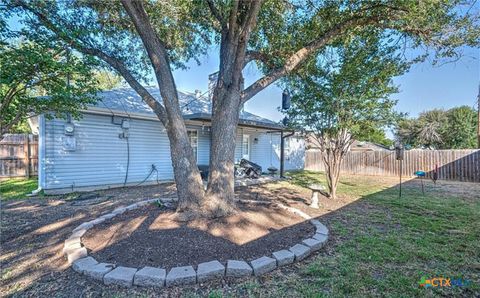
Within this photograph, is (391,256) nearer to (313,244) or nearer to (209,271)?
(313,244)

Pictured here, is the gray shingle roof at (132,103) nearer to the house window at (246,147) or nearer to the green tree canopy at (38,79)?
the house window at (246,147)

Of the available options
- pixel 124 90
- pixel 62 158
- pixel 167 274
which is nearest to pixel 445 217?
pixel 167 274

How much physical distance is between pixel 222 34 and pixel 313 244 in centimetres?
395

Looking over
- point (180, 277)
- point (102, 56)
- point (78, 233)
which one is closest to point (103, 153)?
point (102, 56)

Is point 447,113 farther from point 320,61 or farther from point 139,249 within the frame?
point 139,249

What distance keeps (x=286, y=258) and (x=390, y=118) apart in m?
5.39

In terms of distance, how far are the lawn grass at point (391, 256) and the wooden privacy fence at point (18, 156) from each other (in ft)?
40.3

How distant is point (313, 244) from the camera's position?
3350mm

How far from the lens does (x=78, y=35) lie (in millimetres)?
4105

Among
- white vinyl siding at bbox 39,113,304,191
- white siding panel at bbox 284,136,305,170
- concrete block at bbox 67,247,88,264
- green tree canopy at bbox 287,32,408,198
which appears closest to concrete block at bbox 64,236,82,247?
concrete block at bbox 67,247,88,264

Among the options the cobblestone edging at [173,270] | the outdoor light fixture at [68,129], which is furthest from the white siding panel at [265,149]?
the cobblestone edging at [173,270]

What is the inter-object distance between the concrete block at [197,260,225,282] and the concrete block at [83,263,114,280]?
0.98 m

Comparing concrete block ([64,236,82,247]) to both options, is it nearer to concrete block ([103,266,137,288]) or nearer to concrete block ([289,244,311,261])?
concrete block ([103,266,137,288])

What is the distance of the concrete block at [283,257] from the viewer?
290 cm
